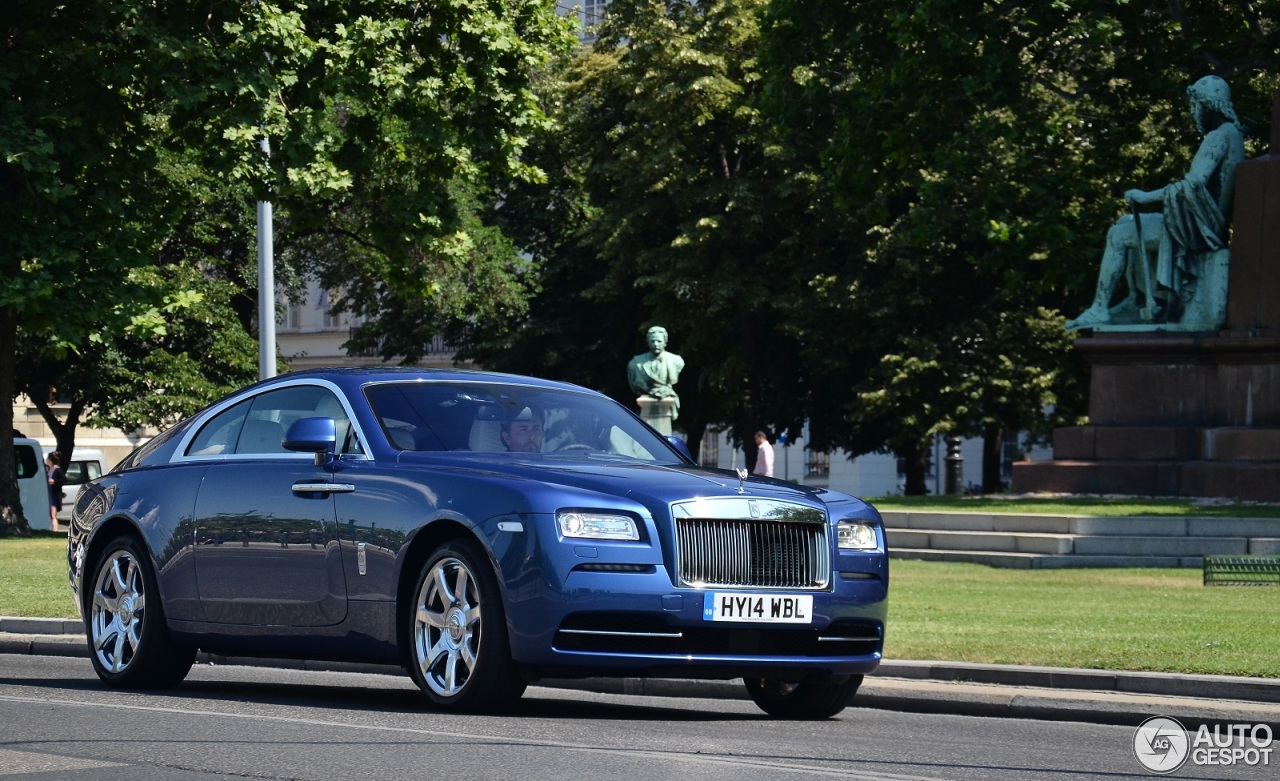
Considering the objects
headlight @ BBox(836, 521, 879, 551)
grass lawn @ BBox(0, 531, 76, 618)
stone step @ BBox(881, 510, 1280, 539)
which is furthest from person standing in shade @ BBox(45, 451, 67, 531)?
headlight @ BBox(836, 521, 879, 551)

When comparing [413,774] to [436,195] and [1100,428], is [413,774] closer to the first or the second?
[1100,428]

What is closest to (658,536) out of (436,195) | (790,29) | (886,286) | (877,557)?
(877,557)

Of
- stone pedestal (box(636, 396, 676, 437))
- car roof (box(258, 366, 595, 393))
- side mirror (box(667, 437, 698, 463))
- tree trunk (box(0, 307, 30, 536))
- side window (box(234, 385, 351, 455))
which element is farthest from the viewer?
tree trunk (box(0, 307, 30, 536))

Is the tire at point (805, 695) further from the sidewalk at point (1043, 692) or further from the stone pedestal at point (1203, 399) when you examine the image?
the stone pedestal at point (1203, 399)

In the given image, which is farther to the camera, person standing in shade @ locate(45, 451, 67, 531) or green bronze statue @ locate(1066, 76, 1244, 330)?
person standing in shade @ locate(45, 451, 67, 531)

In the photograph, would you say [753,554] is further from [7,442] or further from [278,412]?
[7,442]

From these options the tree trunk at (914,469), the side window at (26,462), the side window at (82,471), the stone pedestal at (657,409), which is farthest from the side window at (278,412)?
the side window at (82,471)

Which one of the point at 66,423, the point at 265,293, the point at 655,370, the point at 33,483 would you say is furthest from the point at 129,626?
the point at 66,423

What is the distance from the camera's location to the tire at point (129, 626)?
1124 centimetres

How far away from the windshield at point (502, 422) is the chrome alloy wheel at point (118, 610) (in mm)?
1808

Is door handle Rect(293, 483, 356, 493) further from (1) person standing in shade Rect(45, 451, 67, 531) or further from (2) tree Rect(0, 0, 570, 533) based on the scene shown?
(1) person standing in shade Rect(45, 451, 67, 531)

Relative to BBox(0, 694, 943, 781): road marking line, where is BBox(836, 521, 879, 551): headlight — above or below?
above

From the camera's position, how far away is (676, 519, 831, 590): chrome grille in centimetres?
938

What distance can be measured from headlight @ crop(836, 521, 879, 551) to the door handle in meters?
2.24
